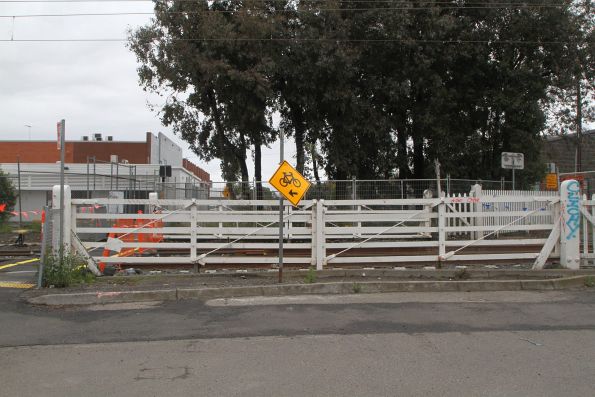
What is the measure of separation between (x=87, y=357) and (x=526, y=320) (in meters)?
5.84

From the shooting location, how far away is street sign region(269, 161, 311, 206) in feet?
31.5

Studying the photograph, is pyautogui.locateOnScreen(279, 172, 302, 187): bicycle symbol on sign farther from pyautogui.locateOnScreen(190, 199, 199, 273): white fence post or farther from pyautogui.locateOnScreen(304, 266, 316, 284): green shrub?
pyautogui.locateOnScreen(190, 199, 199, 273): white fence post

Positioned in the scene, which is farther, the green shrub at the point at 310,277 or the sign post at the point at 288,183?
the green shrub at the point at 310,277

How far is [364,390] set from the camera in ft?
15.9

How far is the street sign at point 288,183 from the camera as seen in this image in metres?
9.60

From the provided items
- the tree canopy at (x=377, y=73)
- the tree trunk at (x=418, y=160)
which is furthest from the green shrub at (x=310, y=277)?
the tree trunk at (x=418, y=160)

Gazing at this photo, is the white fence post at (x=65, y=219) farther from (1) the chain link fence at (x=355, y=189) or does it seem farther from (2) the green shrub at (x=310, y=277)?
(1) the chain link fence at (x=355, y=189)

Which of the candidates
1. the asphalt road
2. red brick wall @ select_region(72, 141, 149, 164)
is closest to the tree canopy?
the asphalt road

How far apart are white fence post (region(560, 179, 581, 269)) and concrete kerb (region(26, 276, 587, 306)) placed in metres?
1.00

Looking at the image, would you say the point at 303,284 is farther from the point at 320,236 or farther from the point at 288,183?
the point at 288,183

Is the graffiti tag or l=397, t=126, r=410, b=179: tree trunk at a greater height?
l=397, t=126, r=410, b=179: tree trunk

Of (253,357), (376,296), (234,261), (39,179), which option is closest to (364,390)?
(253,357)

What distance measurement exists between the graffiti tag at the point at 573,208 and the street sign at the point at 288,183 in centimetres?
560

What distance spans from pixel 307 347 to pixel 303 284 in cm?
325
